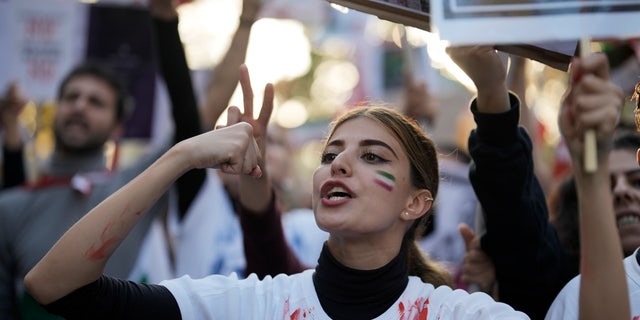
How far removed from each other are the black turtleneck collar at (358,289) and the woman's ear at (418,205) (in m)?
0.18

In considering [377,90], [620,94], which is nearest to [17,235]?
[620,94]

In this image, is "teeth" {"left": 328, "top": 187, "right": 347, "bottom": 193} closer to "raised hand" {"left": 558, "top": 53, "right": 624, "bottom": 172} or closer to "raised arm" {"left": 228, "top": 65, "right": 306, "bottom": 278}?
"raised arm" {"left": 228, "top": 65, "right": 306, "bottom": 278}

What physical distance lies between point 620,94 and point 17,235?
2.86 meters

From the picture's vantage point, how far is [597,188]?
192 centimetres

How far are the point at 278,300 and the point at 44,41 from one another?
3.80m

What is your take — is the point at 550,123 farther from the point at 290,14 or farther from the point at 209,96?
the point at 209,96

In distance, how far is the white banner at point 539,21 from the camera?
190cm

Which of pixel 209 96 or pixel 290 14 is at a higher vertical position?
pixel 290 14

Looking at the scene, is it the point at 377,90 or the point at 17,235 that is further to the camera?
the point at 377,90

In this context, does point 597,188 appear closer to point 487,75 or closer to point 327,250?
point 487,75

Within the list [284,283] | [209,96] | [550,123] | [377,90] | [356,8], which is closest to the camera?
[356,8]

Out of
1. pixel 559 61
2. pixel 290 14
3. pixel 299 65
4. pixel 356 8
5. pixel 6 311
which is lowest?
pixel 6 311

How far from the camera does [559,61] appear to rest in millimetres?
2396

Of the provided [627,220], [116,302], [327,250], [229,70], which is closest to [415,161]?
[327,250]
